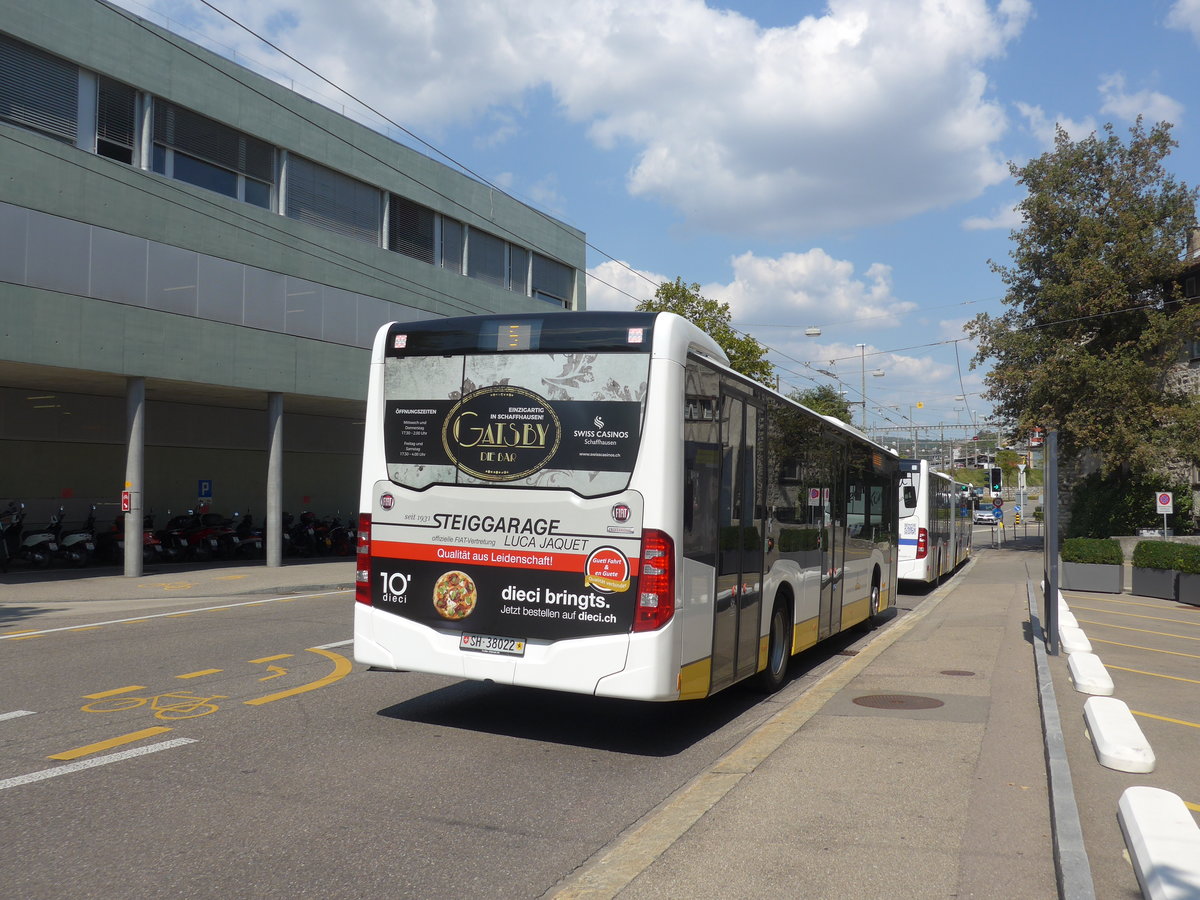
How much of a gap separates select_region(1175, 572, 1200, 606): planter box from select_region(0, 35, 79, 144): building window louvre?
79.2 feet

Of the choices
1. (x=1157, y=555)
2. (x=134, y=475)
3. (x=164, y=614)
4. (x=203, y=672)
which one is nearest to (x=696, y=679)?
(x=203, y=672)

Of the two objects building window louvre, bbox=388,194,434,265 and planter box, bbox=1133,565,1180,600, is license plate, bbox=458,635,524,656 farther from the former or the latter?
building window louvre, bbox=388,194,434,265

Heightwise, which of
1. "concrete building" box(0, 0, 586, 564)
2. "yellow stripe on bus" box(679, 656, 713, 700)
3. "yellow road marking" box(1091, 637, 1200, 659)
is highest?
"concrete building" box(0, 0, 586, 564)

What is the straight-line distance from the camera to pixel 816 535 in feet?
35.1

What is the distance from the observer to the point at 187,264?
2278 centimetres

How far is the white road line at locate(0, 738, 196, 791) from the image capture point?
575cm

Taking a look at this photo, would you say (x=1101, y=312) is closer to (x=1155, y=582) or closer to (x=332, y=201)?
(x=1155, y=582)

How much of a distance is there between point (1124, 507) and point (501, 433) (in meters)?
43.0

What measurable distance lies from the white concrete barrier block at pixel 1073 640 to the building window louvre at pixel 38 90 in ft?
65.8

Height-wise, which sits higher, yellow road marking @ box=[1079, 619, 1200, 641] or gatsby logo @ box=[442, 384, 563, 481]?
gatsby logo @ box=[442, 384, 563, 481]

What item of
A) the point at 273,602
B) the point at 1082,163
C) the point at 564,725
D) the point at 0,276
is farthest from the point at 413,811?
the point at 1082,163

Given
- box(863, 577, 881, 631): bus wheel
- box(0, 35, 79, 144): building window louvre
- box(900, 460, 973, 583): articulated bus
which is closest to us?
box(863, 577, 881, 631): bus wheel

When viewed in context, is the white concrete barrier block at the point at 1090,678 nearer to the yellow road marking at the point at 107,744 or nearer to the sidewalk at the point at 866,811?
the sidewalk at the point at 866,811

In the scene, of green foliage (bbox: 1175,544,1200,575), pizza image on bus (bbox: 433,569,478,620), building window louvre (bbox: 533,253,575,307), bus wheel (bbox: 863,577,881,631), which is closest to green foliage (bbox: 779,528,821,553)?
pizza image on bus (bbox: 433,569,478,620)
